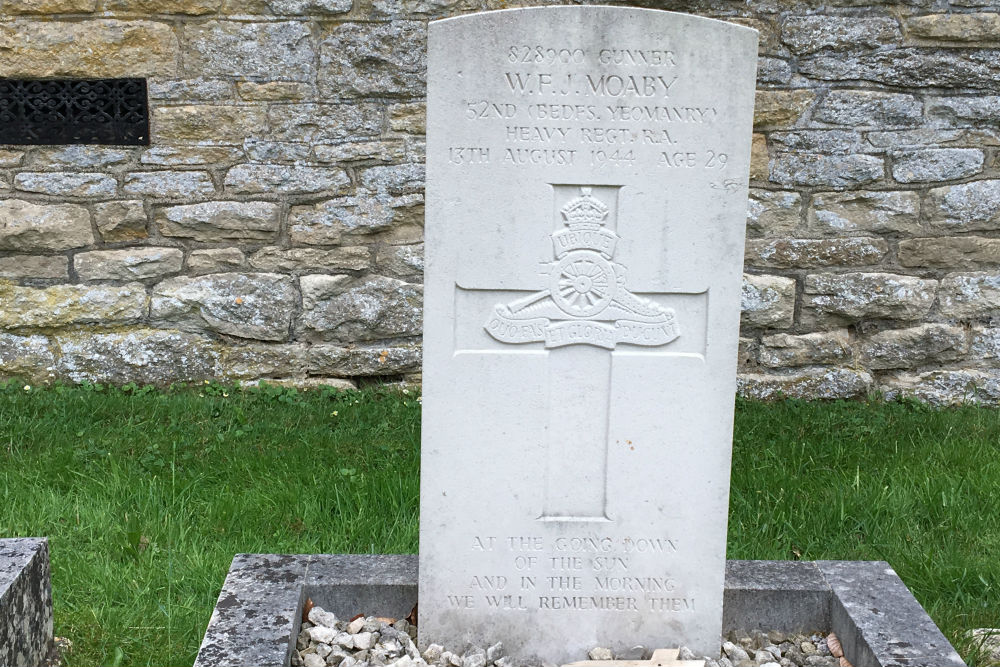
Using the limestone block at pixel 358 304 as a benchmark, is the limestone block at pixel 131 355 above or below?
below

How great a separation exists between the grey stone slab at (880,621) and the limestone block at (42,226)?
12.1 feet

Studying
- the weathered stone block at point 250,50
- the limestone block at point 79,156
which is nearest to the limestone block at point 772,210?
the weathered stone block at point 250,50

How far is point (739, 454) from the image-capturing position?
4.13 m

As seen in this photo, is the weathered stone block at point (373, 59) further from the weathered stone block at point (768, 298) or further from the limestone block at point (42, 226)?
the weathered stone block at point (768, 298)

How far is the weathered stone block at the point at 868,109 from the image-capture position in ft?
15.5

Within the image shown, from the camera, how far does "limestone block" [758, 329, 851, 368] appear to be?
16.3ft

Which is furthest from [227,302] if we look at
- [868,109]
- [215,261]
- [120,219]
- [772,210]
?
[868,109]

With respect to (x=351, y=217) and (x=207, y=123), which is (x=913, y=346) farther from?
(x=207, y=123)

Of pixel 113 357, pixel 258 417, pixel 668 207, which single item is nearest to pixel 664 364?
pixel 668 207

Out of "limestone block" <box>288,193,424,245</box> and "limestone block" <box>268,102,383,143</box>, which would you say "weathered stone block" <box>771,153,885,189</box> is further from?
"limestone block" <box>268,102,383,143</box>

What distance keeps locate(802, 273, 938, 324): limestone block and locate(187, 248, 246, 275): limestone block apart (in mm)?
2807

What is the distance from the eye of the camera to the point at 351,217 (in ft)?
15.6

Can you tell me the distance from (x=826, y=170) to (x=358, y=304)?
2.38 m

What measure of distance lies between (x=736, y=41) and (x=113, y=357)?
3.64 meters
